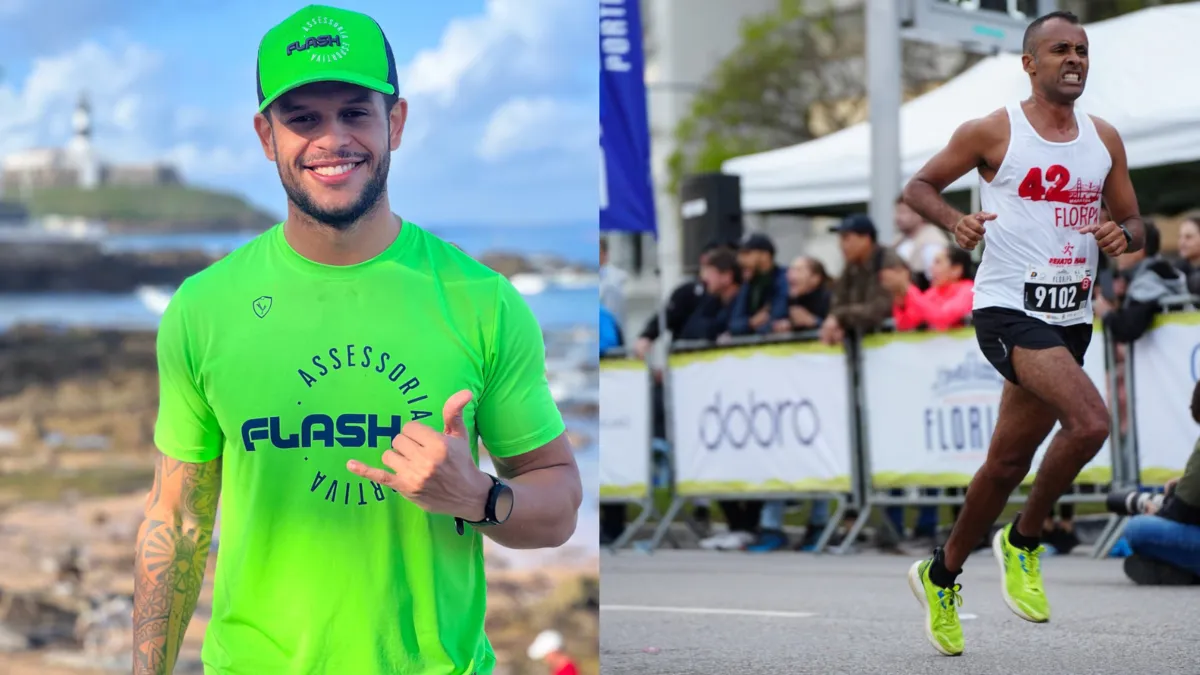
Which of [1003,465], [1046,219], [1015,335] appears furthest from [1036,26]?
[1003,465]

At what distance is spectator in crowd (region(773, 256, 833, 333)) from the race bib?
6.01 meters

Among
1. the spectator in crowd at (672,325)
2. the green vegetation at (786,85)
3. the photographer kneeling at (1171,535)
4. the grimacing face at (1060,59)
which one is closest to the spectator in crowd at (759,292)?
the spectator in crowd at (672,325)

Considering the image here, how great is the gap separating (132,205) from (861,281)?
27.5 ft

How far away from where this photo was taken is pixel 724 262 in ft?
44.2

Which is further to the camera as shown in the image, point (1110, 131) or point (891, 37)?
point (891, 37)

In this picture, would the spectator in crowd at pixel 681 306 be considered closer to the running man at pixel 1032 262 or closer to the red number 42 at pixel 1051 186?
the running man at pixel 1032 262

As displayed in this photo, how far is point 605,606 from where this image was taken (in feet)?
28.2

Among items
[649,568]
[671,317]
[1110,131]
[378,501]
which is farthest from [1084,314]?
[671,317]

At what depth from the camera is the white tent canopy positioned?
41.9ft

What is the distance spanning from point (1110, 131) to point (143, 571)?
4.39m

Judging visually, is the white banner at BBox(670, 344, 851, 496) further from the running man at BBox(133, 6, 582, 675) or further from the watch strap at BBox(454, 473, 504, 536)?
the watch strap at BBox(454, 473, 504, 536)

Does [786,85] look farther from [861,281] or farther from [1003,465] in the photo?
[1003,465]

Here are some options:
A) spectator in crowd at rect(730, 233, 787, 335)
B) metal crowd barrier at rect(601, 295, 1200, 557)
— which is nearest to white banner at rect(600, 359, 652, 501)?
metal crowd barrier at rect(601, 295, 1200, 557)

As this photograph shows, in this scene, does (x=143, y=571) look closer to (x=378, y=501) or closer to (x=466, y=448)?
(x=378, y=501)
